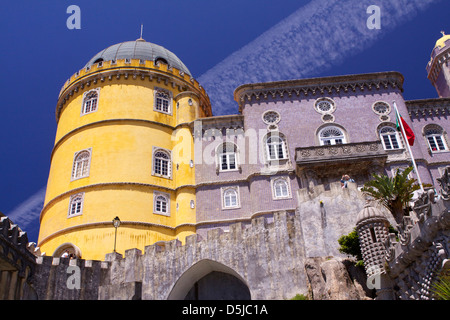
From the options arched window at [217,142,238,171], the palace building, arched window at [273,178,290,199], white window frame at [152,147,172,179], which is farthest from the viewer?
arched window at [217,142,238,171]

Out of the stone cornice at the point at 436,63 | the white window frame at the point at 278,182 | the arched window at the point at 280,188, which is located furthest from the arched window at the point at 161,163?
the stone cornice at the point at 436,63

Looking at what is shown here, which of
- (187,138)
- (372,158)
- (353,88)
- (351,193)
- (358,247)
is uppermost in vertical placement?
(353,88)

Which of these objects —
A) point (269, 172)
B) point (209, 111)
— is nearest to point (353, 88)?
point (269, 172)

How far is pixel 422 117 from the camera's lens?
106 ft

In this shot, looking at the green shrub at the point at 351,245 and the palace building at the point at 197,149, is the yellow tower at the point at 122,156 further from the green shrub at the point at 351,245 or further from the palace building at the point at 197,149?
the green shrub at the point at 351,245

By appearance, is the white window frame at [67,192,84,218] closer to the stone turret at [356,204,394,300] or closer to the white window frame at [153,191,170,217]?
the white window frame at [153,191,170,217]

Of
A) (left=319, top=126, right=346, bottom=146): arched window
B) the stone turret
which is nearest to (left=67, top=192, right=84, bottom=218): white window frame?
(left=319, top=126, right=346, bottom=146): arched window

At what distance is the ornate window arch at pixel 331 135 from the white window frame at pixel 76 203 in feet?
53.9

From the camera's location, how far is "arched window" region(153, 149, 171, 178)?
31236 mm

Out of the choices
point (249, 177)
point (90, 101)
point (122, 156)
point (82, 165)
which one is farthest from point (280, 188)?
point (90, 101)

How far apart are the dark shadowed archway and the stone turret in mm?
7405

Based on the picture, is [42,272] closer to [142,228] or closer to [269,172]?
[142,228]

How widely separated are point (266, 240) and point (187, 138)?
520 inches

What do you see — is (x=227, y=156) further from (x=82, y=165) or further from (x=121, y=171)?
(x=82, y=165)
